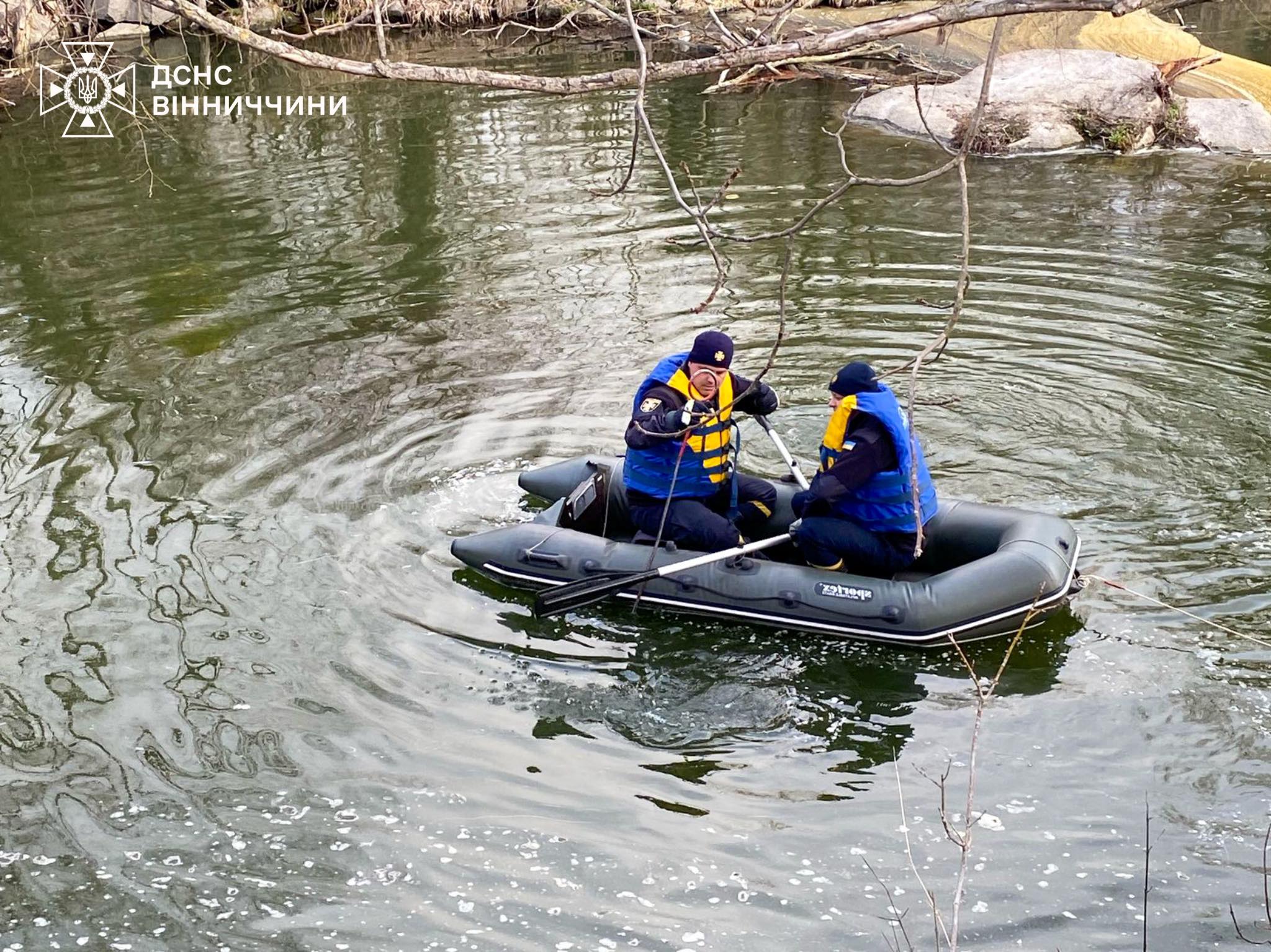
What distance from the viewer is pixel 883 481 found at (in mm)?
6219

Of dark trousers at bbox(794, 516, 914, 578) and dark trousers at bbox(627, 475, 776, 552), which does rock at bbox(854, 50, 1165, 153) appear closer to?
dark trousers at bbox(627, 475, 776, 552)

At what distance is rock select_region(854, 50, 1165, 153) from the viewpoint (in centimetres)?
1385

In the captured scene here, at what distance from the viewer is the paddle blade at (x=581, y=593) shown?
6.23 m

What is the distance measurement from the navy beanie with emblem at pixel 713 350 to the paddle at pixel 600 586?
93 cm

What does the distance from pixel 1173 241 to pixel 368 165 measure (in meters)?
8.41

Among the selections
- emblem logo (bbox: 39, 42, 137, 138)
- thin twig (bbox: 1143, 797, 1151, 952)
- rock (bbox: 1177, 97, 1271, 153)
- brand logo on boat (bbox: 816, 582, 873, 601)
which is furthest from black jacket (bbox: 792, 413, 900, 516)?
emblem logo (bbox: 39, 42, 137, 138)

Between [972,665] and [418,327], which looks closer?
[972,665]

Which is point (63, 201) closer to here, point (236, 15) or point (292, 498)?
point (236, 15)

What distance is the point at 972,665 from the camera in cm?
600

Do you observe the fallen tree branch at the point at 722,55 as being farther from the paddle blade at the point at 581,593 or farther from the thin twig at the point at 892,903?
the thin twig at the point at 892,903

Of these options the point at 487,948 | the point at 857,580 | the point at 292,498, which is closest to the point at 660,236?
the point at 292,498

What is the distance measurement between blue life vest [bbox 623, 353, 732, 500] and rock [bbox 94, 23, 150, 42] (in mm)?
16443

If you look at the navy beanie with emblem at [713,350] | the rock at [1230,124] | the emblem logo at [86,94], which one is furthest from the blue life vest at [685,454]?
the emblem logo at [86,94]

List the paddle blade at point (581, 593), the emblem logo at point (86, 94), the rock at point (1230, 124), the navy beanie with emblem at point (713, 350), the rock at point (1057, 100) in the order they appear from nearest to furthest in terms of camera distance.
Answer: the paddle blade at point (581, 593), the navy beanie with emblem at point (713, 350), the rock at point (1230, 124), the rock at point (1057, 100), the emblem logo at point (86, 94)
